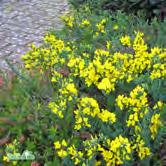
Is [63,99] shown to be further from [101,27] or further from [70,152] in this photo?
[101,27]

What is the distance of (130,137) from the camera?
2.69 metres

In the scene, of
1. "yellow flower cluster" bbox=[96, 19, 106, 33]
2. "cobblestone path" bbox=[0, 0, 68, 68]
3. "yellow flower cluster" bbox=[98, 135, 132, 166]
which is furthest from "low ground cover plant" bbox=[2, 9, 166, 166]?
"cobblestone path" bbox=[0, 0, 68, 68]

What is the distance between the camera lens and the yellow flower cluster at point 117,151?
2.39 m

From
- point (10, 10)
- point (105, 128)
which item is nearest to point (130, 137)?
point (105, 128)

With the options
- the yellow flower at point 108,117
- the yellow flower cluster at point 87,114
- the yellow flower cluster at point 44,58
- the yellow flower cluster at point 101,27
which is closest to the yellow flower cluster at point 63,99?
the yellow flower cluster at point 87,114

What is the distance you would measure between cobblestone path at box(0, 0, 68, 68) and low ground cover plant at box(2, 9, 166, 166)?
2.11 m

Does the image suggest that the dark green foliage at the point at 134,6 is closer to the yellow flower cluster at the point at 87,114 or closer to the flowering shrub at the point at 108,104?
the flowering shrub at the point at 108,104

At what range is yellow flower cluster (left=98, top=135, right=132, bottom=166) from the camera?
2389 millimetres

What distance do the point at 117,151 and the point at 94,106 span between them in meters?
0.34

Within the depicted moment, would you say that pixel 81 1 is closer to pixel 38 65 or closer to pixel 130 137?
pixel 38 65

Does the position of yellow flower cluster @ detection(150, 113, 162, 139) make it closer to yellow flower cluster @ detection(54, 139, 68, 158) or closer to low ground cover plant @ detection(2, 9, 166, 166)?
low ground cover plant @ detection(2, 9, 166, 166)

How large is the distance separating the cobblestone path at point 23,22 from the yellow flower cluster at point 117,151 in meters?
2.97

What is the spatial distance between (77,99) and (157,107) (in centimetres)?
50

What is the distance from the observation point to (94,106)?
2.63 metres
